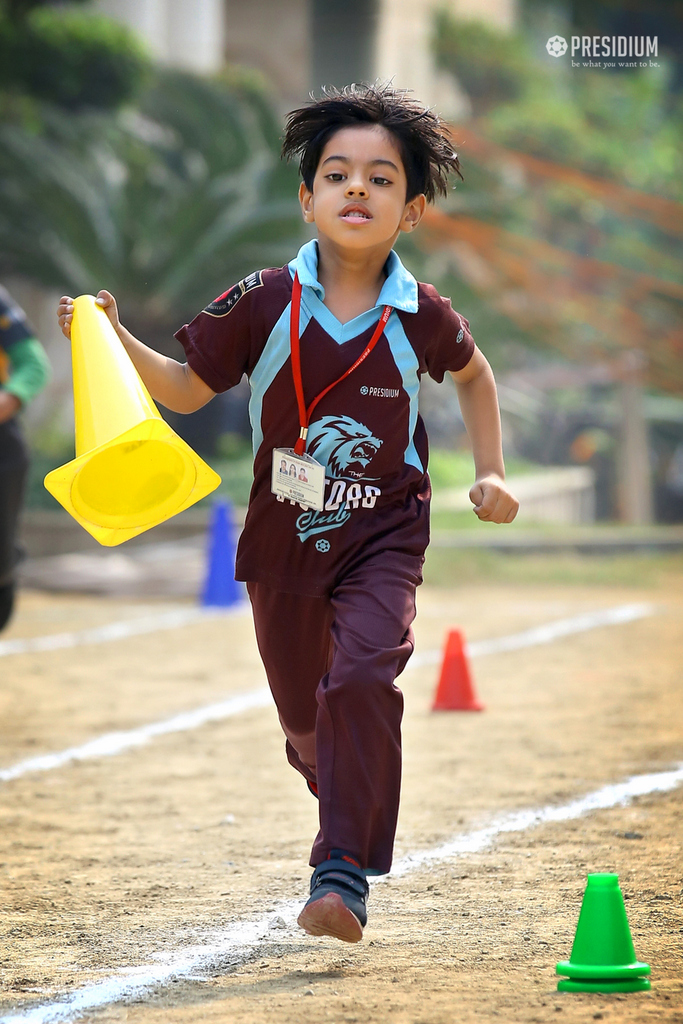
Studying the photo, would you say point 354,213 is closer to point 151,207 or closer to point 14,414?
point 14,414

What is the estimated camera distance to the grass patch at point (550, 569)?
43.8 ft

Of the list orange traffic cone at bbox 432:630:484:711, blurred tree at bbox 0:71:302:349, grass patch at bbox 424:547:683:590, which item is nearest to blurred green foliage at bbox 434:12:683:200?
blurred tree at bbox 0:71:302:349

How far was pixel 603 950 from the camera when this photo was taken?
→ 282 cm

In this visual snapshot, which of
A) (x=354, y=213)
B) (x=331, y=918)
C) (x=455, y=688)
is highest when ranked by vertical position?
(x=354, y=213)

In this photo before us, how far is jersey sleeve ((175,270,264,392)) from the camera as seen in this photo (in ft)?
10.9

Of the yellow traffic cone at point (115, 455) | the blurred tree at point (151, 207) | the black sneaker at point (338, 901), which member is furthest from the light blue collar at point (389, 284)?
the blurred tree at point (151, 207)

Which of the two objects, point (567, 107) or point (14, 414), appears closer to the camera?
point (14, 414)

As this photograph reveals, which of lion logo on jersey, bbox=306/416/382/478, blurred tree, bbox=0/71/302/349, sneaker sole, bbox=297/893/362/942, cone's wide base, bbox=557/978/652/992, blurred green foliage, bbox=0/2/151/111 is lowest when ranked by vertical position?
cone's wide base, bbox=557/978/652/992

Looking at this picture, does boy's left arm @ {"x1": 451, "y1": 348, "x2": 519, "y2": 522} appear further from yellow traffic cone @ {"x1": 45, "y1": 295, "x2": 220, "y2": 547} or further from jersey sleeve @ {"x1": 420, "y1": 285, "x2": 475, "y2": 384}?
yellow traffic cone @ {"x1": 45, "y1": 295, "x2": 220, "y2": 547}

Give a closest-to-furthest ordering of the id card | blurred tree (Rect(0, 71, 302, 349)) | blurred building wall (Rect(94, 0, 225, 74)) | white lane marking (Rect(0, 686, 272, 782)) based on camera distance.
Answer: the id card < white lane marking (Rect(0, 686, 272, 782)) < blurred tree (Rect(0, 71, 302, 349)) < blurred building wall (Rect(94, 0, 225, 74))

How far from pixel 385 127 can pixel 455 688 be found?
145 inches

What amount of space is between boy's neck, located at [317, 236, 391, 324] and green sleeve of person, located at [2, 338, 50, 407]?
337 cm

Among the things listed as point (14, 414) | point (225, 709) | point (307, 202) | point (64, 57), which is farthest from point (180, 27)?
point (307, 202)

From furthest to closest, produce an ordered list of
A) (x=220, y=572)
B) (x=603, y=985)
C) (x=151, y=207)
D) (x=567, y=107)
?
(x=567, y=107) → (x=151, y=207) → (x=220, y=572) → (x=603, y=985)
